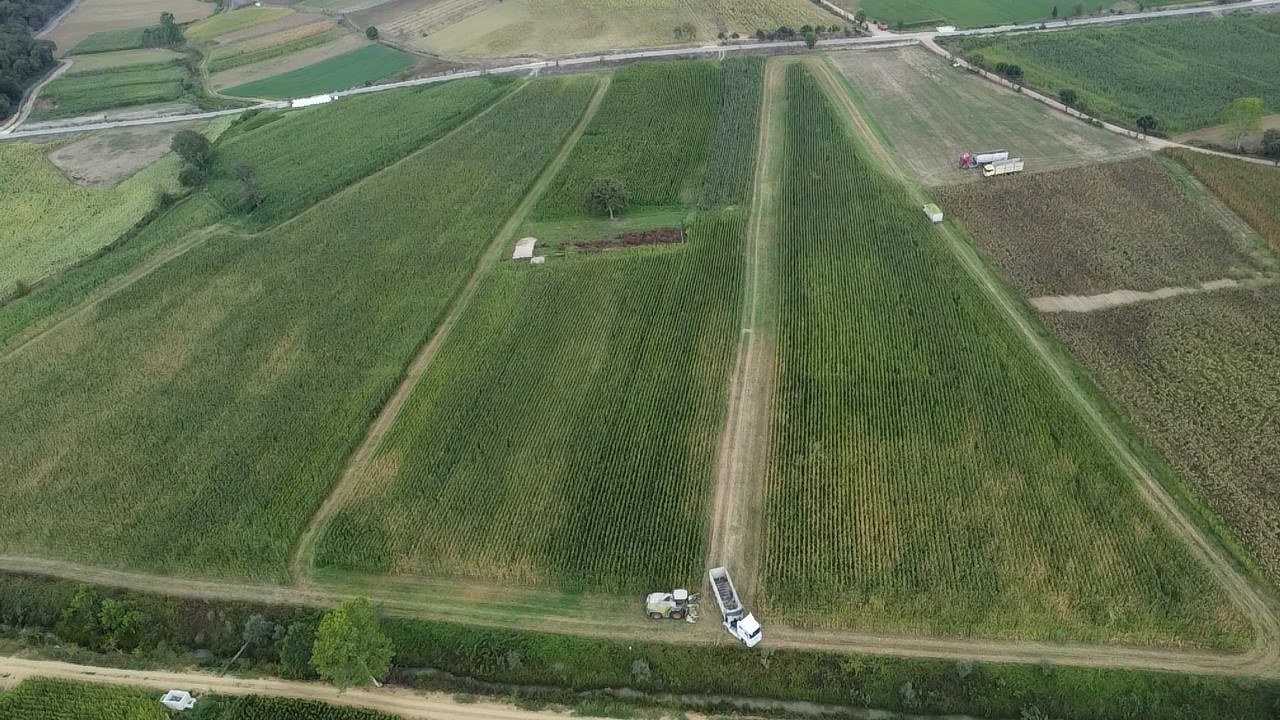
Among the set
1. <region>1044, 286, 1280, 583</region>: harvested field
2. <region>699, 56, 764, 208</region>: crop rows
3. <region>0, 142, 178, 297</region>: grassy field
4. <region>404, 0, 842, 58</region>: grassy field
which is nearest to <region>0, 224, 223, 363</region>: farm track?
<region>0, 142, 178, 297</region>: grassy field

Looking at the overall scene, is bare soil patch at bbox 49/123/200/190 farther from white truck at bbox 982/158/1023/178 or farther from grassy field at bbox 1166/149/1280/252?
grassy field at bbox 1166/149/1280/252

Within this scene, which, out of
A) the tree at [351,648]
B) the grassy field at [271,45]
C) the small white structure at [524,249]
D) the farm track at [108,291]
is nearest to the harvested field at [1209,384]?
the small white structure at [524,249]

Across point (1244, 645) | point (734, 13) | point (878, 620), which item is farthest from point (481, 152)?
point (1244, 645)

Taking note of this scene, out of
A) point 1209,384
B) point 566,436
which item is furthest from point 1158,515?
point 566,436

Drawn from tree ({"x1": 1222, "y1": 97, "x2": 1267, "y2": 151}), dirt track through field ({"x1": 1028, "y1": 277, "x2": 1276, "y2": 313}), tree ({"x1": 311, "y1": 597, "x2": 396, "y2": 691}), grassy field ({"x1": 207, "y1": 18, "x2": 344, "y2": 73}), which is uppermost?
grassy field ({"x1": 207, "y1": 18, "x2": 344, "y2": 73})

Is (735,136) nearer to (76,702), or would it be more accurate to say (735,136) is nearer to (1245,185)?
(1245,185)

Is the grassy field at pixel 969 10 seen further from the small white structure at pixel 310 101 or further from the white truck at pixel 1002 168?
the small white structure at pixel 310 101
